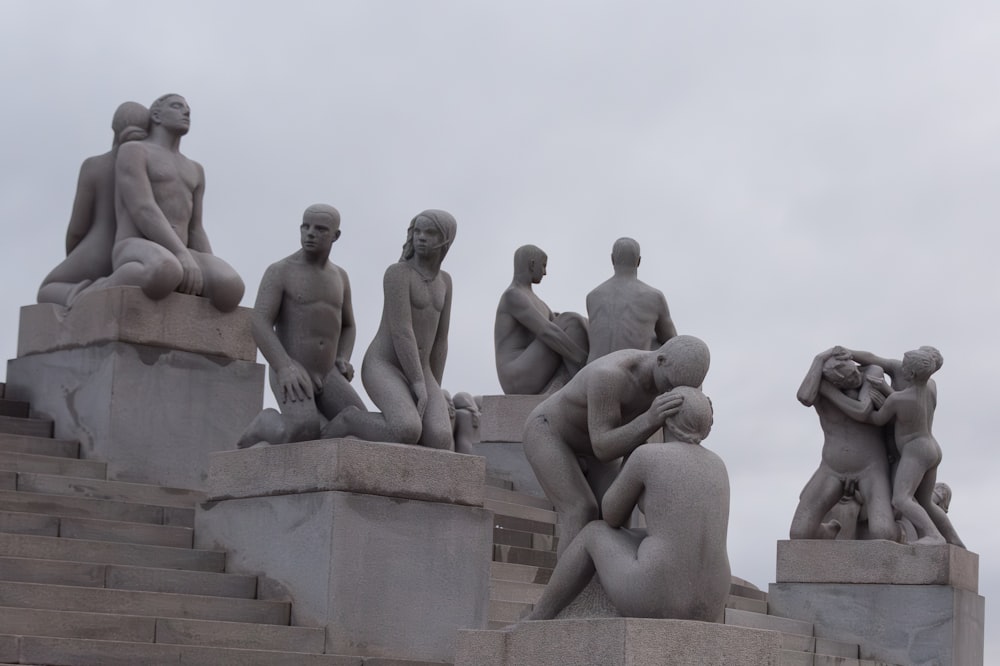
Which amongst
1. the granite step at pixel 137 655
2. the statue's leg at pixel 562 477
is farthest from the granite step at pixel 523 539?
the statue's leg at pixel 562 477

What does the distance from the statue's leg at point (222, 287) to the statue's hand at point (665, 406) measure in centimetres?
635

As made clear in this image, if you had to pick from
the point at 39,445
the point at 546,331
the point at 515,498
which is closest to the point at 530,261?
the point at 546,331

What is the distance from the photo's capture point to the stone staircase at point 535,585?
1247 centimetres

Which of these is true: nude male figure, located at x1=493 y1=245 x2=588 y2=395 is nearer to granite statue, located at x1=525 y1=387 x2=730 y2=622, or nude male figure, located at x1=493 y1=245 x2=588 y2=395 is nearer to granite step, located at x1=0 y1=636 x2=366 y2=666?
granite step, located at x1=0 y1=636 x2=366 y2=666

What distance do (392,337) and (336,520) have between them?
1.32 metres

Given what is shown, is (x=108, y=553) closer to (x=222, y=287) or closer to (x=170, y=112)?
(x=222, y=287)

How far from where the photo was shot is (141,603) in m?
10.2

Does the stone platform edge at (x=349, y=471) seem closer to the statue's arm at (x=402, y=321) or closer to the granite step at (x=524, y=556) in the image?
the statue's arm at (x=402, y=321)

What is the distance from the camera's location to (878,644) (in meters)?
14.8

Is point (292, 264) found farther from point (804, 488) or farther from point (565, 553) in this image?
point (804, 488)

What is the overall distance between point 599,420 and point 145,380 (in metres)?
5.83

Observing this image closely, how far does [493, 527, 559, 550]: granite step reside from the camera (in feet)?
45.4

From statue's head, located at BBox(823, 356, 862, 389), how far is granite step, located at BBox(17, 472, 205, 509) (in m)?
5.50

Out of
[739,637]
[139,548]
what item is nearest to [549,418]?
[739,637]
